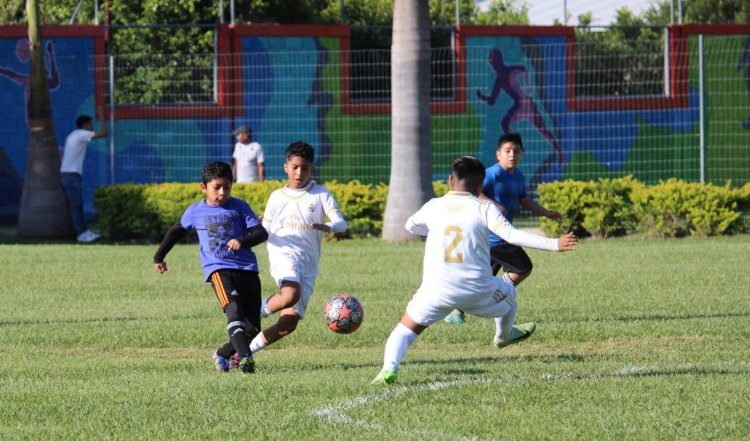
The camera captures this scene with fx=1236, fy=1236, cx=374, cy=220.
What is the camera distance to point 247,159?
20.6 metres

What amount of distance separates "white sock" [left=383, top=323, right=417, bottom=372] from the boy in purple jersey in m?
1.23

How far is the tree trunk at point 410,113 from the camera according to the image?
19125 millimetres

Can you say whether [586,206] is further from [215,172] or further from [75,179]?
[215,172]

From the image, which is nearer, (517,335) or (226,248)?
(226,248)

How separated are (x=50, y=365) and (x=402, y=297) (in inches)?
194

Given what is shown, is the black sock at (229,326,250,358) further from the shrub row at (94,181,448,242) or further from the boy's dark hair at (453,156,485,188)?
the shrub row at (94,181,448,242)

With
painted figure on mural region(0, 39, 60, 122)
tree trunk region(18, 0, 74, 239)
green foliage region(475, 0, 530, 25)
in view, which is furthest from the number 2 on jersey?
green foliage region(475, 0, 530, 25)

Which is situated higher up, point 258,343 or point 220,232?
point 220,232

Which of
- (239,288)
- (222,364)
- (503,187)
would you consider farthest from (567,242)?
(503,187)

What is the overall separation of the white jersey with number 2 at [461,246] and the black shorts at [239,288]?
1.54 metres

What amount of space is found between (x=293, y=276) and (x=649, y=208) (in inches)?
466

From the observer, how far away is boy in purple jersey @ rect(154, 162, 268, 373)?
852cm

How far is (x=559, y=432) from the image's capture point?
6176mm

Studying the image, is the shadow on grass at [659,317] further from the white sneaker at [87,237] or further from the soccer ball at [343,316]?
the white sneaker at [87,237]
